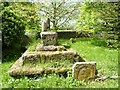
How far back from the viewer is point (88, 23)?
15.8 m

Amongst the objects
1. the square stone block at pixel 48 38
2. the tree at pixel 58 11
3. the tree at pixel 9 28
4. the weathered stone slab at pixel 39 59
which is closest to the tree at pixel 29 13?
the tree at pixel 58 11

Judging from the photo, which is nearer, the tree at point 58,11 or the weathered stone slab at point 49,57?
the weathered stone slab at point 49,57

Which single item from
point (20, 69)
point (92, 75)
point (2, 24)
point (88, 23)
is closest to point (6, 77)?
point (20, 69)

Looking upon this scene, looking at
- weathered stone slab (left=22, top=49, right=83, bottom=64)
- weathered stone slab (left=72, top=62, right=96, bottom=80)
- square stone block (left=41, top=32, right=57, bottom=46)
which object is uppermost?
square stone block (left=41, top=32, right=57, bottom=46)

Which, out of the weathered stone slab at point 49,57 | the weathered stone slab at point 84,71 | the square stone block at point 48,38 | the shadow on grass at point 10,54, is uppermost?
the square stone block at point 48,38

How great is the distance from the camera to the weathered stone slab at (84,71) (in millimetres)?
7852

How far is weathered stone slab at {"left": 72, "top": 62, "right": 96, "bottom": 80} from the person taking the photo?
7852 millimetres

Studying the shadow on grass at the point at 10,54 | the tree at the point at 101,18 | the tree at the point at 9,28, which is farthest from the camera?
the tree at the point at 9,28

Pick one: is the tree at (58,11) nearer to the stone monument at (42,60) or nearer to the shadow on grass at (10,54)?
the shadow on grass at (10,54)

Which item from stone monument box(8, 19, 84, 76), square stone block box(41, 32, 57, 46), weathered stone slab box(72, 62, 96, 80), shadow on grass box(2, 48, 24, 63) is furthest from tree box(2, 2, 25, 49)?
weathered stone slab box(72, 62, 96, 80)

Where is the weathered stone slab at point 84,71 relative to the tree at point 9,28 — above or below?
below

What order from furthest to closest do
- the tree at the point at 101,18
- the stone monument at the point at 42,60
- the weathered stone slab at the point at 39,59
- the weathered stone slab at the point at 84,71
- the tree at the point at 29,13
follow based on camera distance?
1. the tree at the point at 29,13
2. the tree at the point at 101,18
3. the weathered stone slab at the point at 39,59
4. the stone monument at the point at 42,60
5. the weathered stone slab at the point at 84,71

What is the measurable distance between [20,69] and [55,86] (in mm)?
1658

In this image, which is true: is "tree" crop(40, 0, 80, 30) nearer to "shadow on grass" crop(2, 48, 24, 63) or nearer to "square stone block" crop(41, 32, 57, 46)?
"shadow on grass" crop(2, 48, 24, 63)
